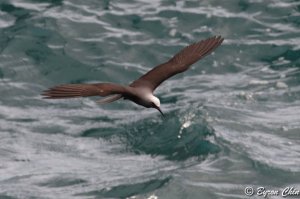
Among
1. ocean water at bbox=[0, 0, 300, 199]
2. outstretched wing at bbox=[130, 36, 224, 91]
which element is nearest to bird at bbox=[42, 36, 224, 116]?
outstretched wing at bbox=[130, 36, 224, 91]

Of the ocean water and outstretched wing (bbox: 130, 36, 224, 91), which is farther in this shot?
the ocean water

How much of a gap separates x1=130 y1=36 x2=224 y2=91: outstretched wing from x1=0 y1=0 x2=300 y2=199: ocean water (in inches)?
52.9

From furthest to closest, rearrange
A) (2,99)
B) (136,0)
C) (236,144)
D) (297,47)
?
(136,0) < (297,47) < (2,99) < (236,144)

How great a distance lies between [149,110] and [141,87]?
3.60 meters

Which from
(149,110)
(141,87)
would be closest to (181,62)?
(141,87)

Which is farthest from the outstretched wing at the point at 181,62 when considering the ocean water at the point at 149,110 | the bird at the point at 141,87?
the ocean water at the point at 149,110

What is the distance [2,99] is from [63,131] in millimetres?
1274

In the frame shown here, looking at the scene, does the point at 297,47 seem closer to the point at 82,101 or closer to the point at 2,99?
the point at 82,101

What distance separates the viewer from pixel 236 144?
11.5m

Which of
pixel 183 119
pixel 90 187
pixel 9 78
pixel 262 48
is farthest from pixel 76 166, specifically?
pixel 262 48

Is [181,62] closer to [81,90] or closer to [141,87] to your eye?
[141,87]

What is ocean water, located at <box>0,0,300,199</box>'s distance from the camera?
10894 mm

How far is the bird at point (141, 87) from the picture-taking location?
28.1ft

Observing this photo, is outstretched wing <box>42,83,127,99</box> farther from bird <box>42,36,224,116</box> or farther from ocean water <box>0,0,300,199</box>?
ocean water <box>0,0,300,199</box>
